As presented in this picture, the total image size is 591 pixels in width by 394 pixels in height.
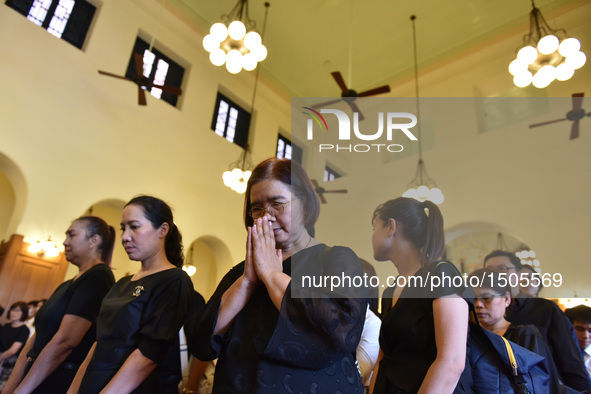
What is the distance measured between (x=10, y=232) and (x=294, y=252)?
687 centimetres

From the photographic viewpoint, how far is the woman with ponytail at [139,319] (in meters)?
1.54

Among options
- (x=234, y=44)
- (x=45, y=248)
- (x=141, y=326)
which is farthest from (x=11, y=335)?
(x=234, y=44)

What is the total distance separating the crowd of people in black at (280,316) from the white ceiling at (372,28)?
7.54 metres

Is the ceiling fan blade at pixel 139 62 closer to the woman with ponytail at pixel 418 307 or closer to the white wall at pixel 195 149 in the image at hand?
the white wall at pixel 195 149

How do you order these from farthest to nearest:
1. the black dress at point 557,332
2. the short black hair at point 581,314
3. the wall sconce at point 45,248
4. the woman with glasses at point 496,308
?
the wall sconce at point 45,248
the short black hair at point 581,314
the black dress at point 557,332
the woman with glasses at point 496,308

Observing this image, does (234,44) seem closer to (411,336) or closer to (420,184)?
(420,184)

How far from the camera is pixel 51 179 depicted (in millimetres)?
6559

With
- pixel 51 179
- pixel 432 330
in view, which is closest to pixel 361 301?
pixel 432 330

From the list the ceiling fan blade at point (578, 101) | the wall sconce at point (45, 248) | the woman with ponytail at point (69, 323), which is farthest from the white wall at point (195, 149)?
the woman with ponytail at point (69, 323)

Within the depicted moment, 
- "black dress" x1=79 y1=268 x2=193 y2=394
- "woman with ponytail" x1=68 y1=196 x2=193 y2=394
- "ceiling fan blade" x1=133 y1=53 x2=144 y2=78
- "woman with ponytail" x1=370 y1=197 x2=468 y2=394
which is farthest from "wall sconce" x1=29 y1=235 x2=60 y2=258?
"woman with ponytail" x1=370 y1=197 x2=468 y2=394

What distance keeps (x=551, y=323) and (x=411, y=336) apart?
4.77 feet

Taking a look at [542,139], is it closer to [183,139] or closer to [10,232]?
[183,139]

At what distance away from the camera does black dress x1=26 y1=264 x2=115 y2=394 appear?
1.97 meters

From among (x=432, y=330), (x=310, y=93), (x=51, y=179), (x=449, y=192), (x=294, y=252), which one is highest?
(x=310, y=93)
